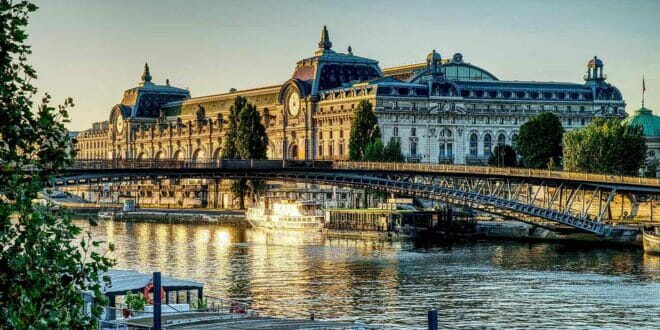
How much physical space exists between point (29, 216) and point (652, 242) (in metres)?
66.0

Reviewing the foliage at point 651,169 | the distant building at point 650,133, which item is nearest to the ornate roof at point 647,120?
the distant building at point 650,133

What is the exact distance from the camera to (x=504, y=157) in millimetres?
142000

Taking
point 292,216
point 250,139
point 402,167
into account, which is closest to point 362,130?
point 250,139

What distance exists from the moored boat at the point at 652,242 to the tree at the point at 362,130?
56143mm

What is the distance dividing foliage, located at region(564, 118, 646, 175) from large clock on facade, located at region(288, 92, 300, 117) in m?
53.7

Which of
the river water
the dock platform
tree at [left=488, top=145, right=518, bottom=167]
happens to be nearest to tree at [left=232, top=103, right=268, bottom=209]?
tree at [left=488, top=145, right=518, bottom=167]

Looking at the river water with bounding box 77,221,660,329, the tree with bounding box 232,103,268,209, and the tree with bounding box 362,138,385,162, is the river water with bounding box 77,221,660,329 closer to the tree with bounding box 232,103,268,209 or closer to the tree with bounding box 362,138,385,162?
the tree with bounding box 362,138,385,162

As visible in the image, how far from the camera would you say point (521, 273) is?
68375 millimetres

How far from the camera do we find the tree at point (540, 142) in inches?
5192

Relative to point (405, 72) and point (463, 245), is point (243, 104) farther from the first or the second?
point (463, 245)

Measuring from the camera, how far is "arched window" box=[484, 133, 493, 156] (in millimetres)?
154125

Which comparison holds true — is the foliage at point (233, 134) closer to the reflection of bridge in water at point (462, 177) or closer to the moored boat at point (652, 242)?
the reflection of bridge in water at point (462, 177)

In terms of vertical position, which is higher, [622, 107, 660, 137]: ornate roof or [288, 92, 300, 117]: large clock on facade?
[288, 92, 300, 117]: large clock on facade

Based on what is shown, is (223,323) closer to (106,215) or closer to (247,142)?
(247,142)
